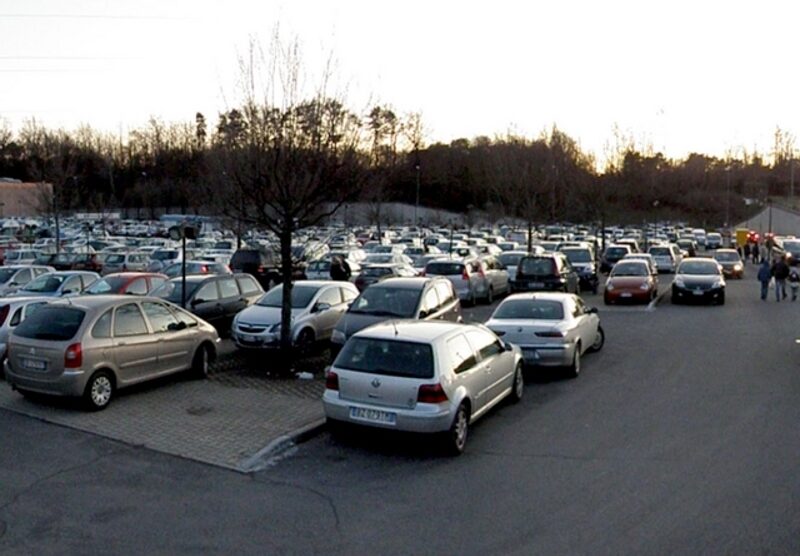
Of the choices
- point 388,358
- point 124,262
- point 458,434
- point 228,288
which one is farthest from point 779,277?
point 124,262

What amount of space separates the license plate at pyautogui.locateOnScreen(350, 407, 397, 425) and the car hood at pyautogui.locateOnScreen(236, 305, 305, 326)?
20.7 ft

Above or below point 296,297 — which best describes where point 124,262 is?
below

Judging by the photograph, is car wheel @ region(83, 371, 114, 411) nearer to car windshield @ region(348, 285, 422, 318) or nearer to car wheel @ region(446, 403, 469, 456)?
car windshield @ region(348, 285, 422, 318)

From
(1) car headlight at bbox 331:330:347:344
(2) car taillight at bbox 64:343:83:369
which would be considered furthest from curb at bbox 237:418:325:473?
(1) car headlight at bbox 331:330:347:344

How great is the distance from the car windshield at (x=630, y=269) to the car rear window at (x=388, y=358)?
20521 millimetres

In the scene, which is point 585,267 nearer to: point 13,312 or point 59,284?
point 59,284

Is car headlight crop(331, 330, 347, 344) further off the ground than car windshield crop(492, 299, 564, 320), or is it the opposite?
car windshield crop(492, 299, 564, 320)

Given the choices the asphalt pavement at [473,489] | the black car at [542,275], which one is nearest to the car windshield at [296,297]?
the asphalt pavement at [473,489]

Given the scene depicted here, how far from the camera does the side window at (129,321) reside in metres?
12.0

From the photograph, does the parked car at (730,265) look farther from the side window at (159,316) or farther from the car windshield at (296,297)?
the side window at (159,316)

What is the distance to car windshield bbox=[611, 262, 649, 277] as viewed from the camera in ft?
94.7

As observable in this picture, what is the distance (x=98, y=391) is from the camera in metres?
11.5

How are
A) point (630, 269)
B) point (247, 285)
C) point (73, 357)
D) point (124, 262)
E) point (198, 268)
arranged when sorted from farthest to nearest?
point (124, 262)
point (630, 269)
point (198, 268)
point (247, 285)
point (73, 357)

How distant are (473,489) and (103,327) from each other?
244 inches
